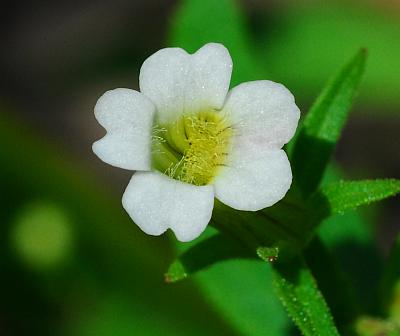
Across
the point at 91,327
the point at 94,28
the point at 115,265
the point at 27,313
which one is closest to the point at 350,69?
the point at 115,265

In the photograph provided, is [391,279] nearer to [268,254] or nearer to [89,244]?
[268,254]

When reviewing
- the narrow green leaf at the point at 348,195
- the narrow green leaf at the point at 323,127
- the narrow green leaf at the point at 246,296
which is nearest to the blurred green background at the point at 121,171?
the narrow green leaf at the point at 246,296

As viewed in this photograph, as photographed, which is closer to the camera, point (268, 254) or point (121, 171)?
point (268, 254)

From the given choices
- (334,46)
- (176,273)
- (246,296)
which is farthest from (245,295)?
(334,46)

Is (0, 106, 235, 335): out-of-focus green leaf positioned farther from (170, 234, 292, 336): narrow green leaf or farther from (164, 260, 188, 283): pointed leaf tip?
(164, 260, 188, 283): pointed leaf tip

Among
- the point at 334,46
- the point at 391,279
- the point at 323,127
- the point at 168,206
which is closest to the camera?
the point at 168,206

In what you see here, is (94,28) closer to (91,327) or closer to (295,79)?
(295,79)
